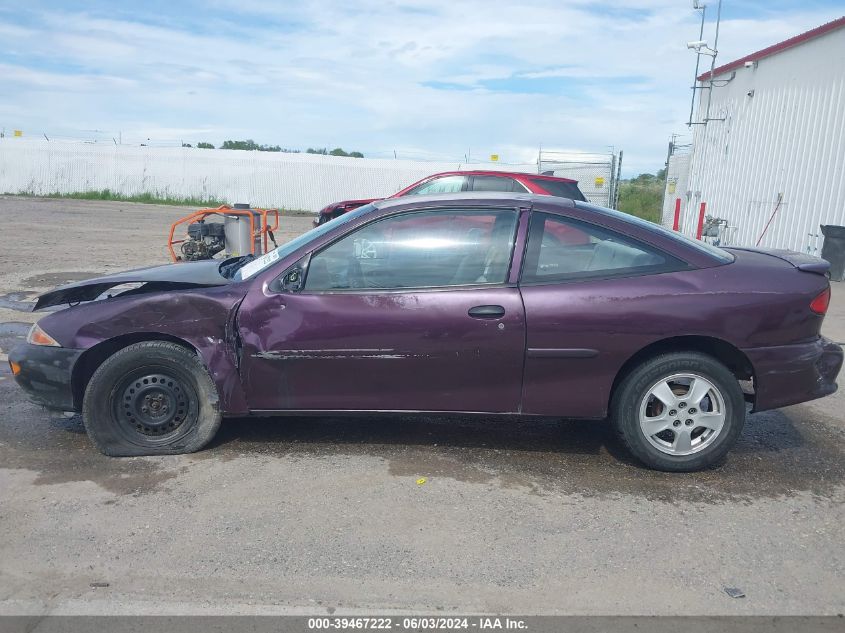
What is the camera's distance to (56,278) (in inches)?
432

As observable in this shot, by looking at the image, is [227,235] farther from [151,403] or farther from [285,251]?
[151,403]

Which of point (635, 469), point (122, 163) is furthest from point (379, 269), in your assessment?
point (122, 163)

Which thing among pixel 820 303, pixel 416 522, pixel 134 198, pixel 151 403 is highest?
pixel 820 303

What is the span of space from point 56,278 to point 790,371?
9984 mm

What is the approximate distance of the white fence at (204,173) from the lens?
Answer: 3212cm

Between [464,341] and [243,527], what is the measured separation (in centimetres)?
152

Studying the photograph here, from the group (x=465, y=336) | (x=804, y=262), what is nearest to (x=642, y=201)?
(x=804, y=262)

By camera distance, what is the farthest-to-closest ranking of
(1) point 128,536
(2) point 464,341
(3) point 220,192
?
1. (3) point 220,192
2. (2) point 464,341
3. (1) point 128,536

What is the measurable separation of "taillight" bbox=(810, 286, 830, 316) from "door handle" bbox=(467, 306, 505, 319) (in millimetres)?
1791

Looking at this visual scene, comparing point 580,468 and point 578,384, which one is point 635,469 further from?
point 578,384

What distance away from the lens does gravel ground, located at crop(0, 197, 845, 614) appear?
3154mm

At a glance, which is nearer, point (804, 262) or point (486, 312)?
point (486, 312)

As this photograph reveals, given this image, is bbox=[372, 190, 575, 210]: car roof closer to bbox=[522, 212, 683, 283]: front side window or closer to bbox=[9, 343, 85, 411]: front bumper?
bbox=[522, 212, 683, 283]: front side window

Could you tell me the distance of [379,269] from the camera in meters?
4.45
